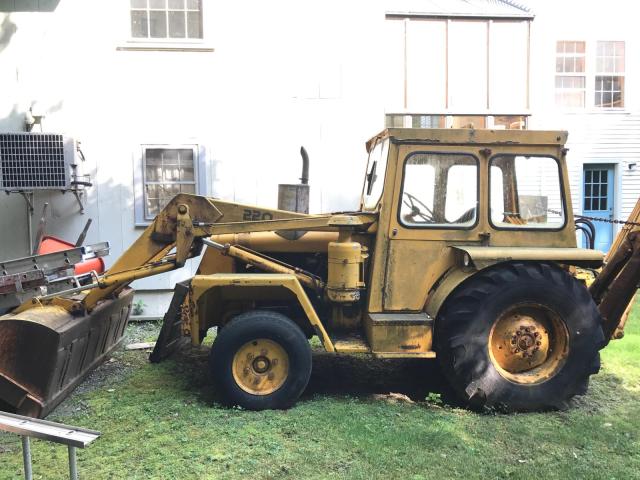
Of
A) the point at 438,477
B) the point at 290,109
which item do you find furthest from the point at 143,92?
the point at 438,477

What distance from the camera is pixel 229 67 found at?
314 inches

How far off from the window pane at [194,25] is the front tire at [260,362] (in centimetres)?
522

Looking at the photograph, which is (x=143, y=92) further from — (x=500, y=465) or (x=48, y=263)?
(x=500, y=465)

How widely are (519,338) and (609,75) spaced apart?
33.5 ft

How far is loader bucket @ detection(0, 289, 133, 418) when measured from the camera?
4016mm

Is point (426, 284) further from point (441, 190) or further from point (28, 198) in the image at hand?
point (28, 198)

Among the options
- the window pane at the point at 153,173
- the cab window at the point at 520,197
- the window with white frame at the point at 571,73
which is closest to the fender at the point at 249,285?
the cab window at the point at 520,197

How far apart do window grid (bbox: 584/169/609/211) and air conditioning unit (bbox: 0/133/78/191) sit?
10607 mm

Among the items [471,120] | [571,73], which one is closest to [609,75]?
[571,73]

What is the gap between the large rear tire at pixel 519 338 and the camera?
4.39m

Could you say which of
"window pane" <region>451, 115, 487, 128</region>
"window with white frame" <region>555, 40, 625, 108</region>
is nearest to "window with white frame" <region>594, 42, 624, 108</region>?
"window with white frame" <region>555, 40, 625, 108</region>

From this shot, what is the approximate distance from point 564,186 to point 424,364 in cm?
227

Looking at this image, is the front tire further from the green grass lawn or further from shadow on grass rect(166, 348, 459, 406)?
shadow on grass rect(166, 348, 459, 406)

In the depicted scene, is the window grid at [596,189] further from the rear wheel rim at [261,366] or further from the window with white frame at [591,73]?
the rear wheel rim at [261,366]
